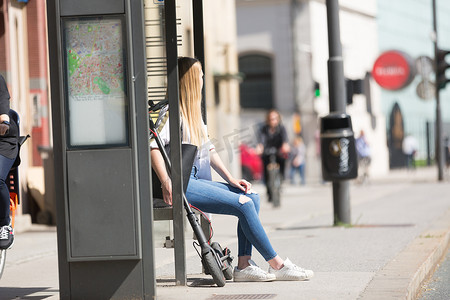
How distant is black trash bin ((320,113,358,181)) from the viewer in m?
12.3

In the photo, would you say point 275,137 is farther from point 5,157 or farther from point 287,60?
point 287,60

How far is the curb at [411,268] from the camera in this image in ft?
21.9

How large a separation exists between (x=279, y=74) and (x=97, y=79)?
3505 centimetres

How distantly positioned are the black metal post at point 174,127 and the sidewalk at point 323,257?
0.40 m

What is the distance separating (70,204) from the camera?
621 centimetres

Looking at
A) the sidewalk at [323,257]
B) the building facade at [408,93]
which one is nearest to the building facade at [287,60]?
the building facade at [408,93]

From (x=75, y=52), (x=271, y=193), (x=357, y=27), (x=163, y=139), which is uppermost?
(x=357, y=27)

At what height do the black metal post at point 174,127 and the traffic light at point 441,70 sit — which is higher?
the traffic light at point 441,70

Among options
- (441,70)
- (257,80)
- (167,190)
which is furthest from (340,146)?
(257,80)

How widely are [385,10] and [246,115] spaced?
16.5 meters

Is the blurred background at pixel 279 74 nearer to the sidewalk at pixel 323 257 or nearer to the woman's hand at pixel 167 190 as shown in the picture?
the woman's hand at pixel 167 190

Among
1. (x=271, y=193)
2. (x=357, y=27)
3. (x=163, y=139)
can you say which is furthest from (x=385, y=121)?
(x=163, y=139)

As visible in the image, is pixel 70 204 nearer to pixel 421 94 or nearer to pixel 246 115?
pixel 421 94

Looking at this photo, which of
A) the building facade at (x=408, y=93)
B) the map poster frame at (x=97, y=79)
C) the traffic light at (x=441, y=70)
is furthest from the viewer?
the building facade at (x=408, y=93)
